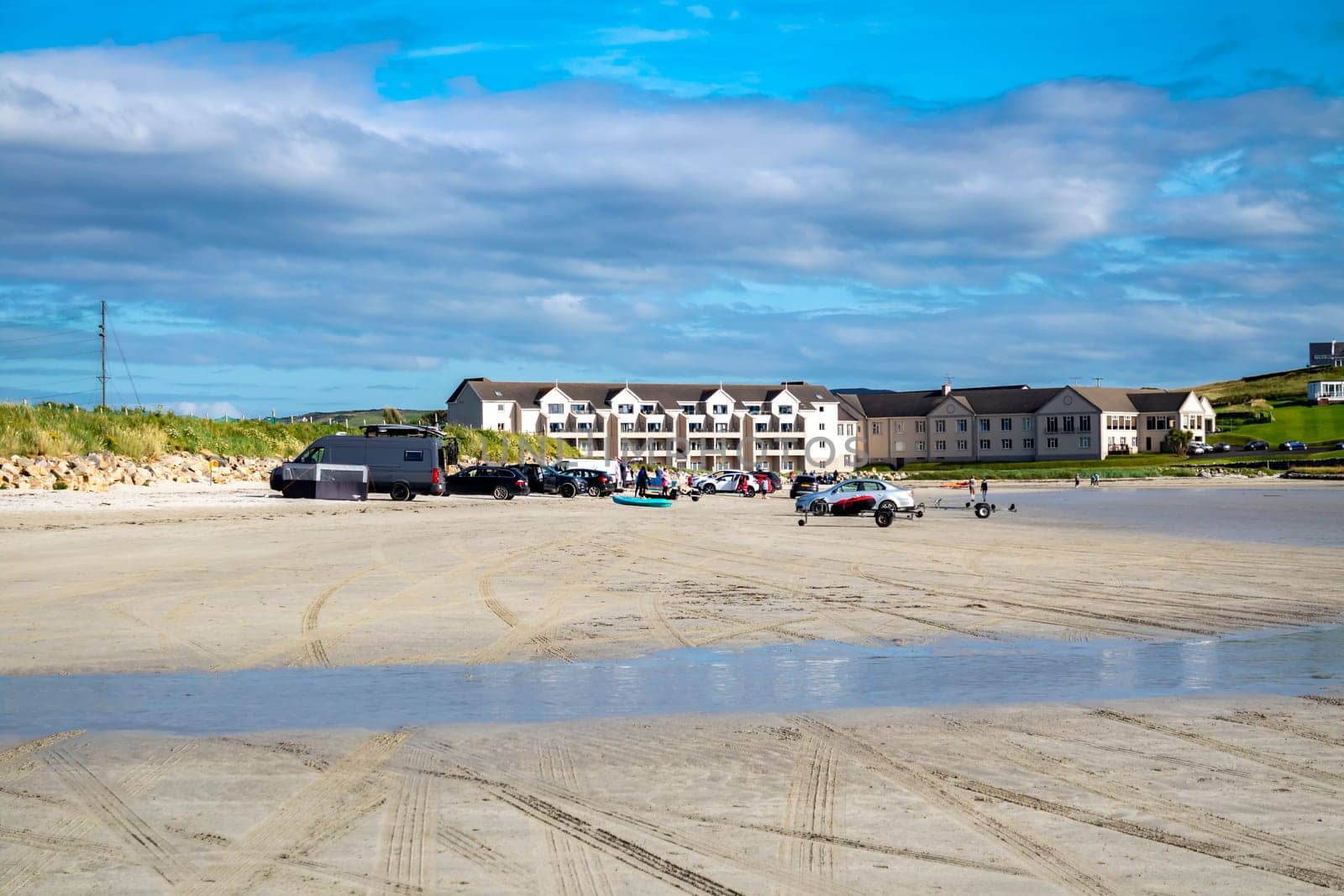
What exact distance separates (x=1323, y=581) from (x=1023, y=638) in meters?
9.49

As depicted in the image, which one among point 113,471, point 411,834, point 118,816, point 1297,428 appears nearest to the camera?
point 411,834

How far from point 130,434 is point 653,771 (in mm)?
47539

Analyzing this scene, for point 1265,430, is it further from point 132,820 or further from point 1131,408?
point 132,820

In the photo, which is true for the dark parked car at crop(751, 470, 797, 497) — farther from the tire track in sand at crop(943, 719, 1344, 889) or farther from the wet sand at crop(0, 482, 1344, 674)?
the tire track in sand at crop(943, 719, 1344, 889)

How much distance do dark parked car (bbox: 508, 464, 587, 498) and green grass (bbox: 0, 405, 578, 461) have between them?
1395cm

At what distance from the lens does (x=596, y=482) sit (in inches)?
2360

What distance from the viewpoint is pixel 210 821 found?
6828mm

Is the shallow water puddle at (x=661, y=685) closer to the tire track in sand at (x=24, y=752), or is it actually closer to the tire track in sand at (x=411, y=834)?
the tire track in sand at (x=24, y=752)

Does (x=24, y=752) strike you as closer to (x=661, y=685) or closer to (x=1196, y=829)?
(x=661, y=685)

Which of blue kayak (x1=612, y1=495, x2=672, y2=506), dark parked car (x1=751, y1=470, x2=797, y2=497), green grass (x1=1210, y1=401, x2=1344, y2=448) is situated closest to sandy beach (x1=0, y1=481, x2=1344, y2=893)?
blue kayak (x1=612, y1=495, x2=672, y2=506)

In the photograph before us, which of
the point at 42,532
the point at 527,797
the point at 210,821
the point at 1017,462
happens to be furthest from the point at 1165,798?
the point at 1017,462

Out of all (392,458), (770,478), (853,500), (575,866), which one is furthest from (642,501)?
(575,866)

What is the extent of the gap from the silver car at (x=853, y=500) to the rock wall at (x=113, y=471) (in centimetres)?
2443

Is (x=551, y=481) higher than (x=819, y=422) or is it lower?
lower
